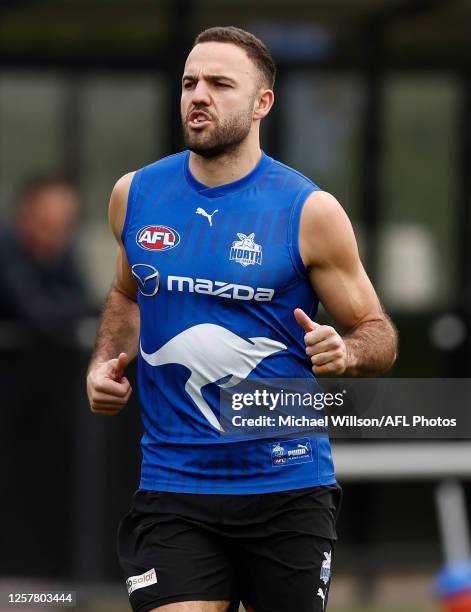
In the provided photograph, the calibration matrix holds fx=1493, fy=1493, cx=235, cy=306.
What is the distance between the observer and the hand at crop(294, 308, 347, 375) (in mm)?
4152

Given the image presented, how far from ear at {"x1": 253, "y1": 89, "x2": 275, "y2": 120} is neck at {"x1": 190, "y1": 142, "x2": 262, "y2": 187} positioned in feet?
0.35

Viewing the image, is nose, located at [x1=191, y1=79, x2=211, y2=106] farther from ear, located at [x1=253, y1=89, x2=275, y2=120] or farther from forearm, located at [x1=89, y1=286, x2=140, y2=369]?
forearm, located at [x1=89, y1=286, x2=140, y2=369]

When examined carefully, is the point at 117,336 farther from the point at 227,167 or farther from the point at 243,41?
the point at 243,41

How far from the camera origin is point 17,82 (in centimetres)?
921

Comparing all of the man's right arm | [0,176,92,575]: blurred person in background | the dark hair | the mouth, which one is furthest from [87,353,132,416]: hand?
[0,176,92,575]: blurred person in background

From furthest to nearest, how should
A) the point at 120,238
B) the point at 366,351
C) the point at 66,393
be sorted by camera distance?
the point at 66,393 < the point at 120,238 < the point at 366,351

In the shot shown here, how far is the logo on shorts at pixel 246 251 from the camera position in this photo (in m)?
4.45

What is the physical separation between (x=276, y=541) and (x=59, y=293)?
170 inches

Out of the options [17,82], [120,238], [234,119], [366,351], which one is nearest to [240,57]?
[234,119]

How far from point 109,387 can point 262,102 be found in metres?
1.01

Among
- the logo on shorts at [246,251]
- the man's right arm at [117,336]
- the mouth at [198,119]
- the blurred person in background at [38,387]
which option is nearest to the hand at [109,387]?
the man's right arm at [117,336]

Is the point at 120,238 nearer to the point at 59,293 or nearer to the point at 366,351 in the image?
the point at 366,351

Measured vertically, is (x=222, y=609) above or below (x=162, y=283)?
below

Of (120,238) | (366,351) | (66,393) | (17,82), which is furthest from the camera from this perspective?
(17,82)
